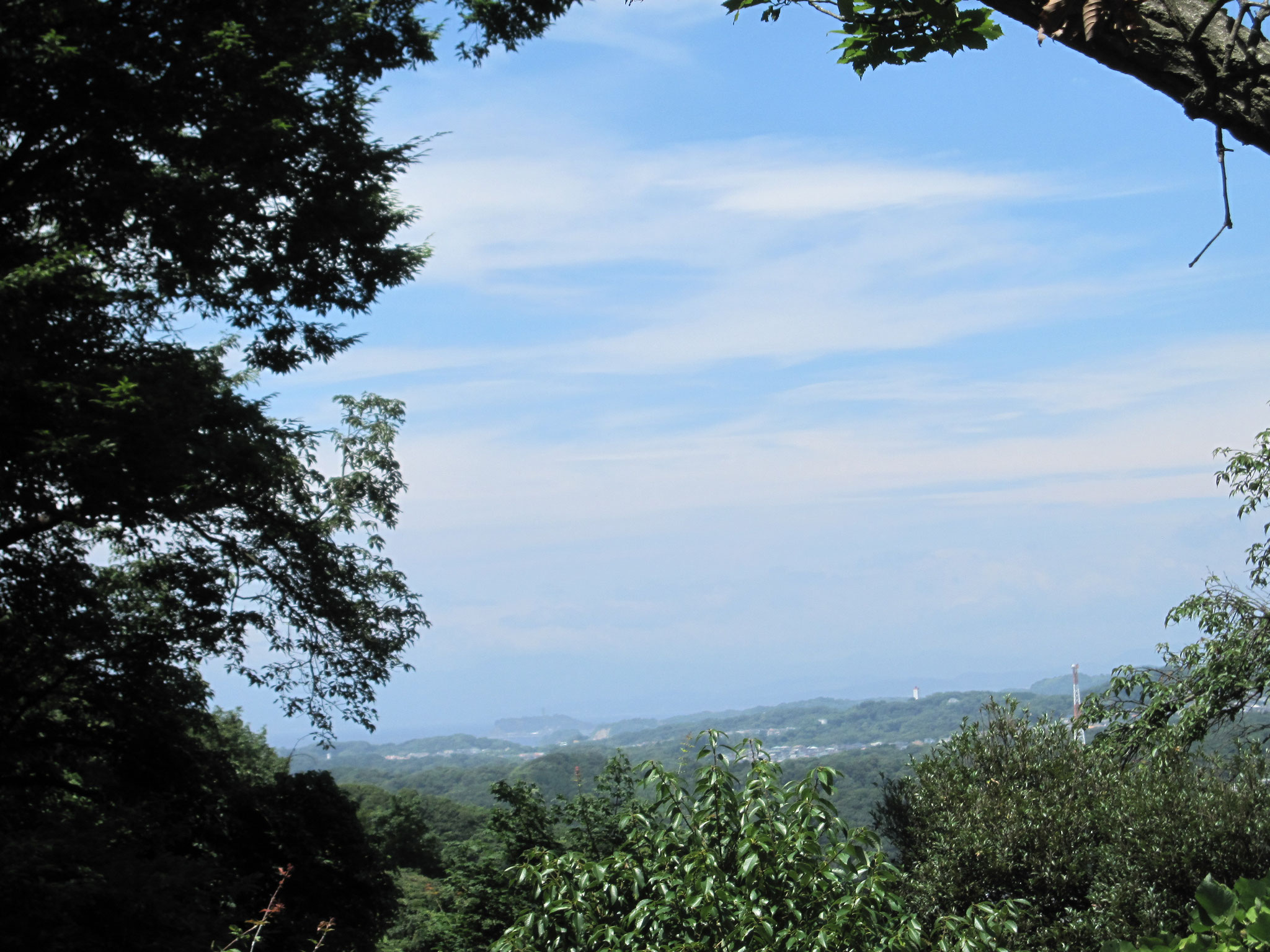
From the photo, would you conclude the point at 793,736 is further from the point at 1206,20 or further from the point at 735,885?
the point at 1206,20

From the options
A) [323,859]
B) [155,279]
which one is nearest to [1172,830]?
[323,859]

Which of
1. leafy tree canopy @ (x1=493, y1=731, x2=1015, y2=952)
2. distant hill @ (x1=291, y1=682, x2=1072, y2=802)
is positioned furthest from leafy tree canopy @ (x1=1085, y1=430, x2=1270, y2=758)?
distant hill @ (x1=291, y1=682, x2=1072, y2=802)

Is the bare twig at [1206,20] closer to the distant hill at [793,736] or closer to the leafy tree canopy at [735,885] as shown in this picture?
the leafy tree canopy at [735,885]

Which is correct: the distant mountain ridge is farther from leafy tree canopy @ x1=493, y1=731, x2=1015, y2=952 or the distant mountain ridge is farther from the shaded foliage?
leafy tree canopy @ x1=493, y1=731, x2=1015, y2=952

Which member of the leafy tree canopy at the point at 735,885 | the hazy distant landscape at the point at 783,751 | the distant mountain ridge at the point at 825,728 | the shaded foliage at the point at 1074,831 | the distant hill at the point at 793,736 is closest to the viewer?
the leafy tree canopy at the point at 735,885

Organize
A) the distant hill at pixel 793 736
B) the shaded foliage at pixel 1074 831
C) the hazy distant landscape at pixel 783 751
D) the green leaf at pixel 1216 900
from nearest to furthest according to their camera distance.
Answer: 1. the green leaf at pixel 1216 900
2. the shaded foliage at pixel 1074 831
3. the hazy distant landscape at pixel 783 751
4. the distant hill at pixel 793 736

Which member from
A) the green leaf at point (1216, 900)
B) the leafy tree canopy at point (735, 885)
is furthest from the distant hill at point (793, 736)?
the green leaf at point (1216, 900)

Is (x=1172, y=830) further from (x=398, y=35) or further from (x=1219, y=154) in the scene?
(x=398, y=35)

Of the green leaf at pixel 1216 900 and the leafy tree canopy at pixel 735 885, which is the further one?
the leafy tree canopy at pixel 735 885

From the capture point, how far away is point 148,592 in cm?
1220

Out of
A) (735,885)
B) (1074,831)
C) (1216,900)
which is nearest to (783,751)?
(1074,831)

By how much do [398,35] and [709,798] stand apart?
33.7 feet

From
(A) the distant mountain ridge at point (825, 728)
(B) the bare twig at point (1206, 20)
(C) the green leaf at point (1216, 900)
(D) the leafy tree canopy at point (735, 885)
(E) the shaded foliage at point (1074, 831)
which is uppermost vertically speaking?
(B) the bare twig at point (1206, 20)

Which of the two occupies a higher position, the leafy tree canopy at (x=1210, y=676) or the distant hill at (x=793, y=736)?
the leafy tree canopy at (x=1210, y=676)
